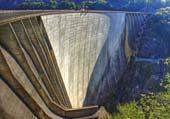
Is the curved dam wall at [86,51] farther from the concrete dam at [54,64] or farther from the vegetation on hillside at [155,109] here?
the vegetation on hillside at [155,109]

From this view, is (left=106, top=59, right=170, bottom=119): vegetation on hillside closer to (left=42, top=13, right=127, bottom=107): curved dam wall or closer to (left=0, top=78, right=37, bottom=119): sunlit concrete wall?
(left=0, top=78, right=37, bottom=119): sunlit concrete wall

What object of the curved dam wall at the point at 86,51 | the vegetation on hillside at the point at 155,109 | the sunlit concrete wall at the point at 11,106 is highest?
the sunlit concrete wall at the point at 11,106

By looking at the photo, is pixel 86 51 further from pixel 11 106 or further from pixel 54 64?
pixel 11 106

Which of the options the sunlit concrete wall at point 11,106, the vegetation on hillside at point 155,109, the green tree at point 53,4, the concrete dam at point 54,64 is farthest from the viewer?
the green tree at point 53,4

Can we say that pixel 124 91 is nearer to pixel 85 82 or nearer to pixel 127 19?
pixel 127 19

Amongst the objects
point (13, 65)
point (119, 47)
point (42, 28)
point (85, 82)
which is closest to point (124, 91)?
point (119, 47)

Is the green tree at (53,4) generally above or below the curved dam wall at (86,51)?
below

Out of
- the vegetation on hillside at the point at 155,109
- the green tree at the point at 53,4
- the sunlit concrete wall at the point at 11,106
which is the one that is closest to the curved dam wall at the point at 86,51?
the sunlit concrete wall at the point at 11,106

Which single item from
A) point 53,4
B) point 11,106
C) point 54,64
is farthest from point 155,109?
point 53,4
